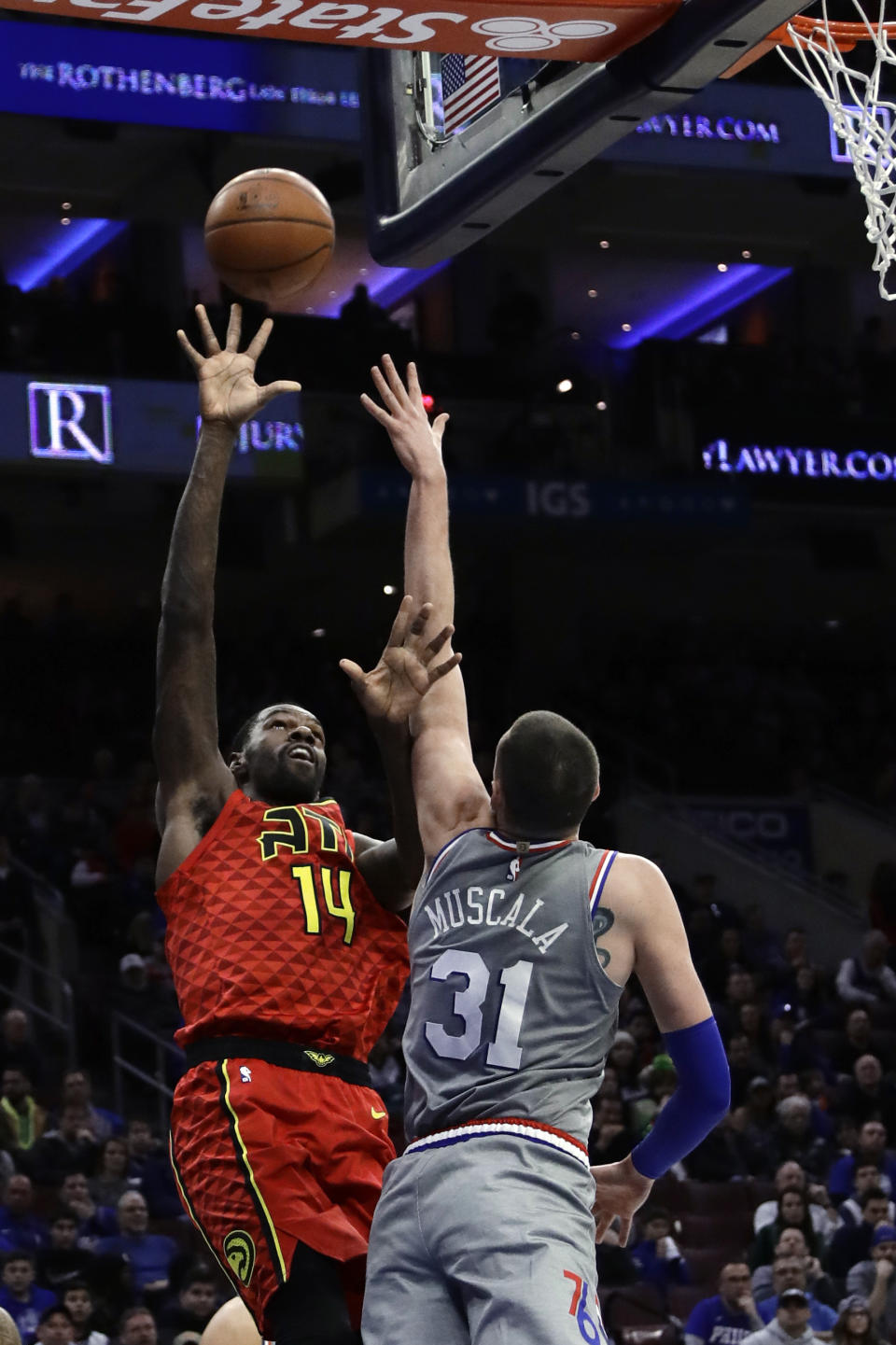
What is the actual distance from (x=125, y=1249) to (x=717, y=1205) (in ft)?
12.3

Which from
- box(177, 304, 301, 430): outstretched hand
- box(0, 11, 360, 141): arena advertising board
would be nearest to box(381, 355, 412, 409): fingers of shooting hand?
box(177, 304, 301, 430): outstretched hand

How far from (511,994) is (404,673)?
0.70 m

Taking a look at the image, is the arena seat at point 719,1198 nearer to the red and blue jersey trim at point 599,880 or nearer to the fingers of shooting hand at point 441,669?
the fingers of shooting hand at point 441,669

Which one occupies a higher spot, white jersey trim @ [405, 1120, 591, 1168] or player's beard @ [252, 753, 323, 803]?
player's beard @ [252, 753, 323, 803]

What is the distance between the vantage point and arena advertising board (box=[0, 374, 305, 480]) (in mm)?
17141

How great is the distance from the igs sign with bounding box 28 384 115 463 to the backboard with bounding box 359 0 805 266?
12.3m

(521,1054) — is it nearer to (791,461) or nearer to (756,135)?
(756,135)

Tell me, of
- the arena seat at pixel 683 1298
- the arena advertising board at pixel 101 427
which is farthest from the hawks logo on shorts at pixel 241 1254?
the arena advertising board at pixel 101 427

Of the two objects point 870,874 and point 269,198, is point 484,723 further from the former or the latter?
point 269,198

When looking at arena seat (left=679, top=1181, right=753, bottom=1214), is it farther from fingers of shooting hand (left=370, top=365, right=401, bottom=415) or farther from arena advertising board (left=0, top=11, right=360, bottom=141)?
arena advertising board (left=0, top=11, right=360, bottom=141)

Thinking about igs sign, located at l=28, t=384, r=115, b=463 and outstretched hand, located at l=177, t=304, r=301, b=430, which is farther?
igs sign, located at l=28, t=384, r=115, b=463

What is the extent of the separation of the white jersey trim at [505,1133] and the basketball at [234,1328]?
4.26ft

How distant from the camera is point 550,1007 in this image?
11.6 feet

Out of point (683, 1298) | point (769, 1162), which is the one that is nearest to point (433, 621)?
point (683, 1298)
